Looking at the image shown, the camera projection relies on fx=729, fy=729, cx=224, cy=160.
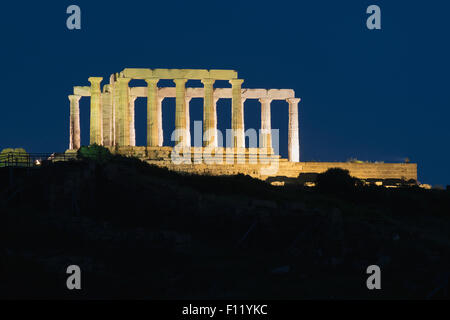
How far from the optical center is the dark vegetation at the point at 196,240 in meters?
29.5

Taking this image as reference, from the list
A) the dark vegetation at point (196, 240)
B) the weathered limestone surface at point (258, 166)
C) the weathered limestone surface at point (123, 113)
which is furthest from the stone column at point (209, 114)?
the dark vegetation at point (196, 240)

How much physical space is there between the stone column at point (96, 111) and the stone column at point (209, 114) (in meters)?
10.5

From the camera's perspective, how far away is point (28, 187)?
131 ft

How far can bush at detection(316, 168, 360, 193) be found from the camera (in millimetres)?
50438

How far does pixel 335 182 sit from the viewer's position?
51125mm

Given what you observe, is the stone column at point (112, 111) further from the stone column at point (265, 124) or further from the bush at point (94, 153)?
the stone column at point (265, 124)

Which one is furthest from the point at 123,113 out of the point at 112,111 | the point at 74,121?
the point at 74,121

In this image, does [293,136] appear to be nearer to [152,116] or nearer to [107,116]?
Answer: [152,116]

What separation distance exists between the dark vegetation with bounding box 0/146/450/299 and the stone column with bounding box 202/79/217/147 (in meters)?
Result: 20.9

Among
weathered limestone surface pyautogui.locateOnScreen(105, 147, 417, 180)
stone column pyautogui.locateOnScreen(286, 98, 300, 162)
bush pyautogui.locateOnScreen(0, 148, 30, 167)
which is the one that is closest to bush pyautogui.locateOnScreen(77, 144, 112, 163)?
bush pyautogui.locateOnScreen(0, 148, 30, 167)

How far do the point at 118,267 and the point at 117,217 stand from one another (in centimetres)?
922

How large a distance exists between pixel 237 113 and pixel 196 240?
3404 cm
